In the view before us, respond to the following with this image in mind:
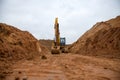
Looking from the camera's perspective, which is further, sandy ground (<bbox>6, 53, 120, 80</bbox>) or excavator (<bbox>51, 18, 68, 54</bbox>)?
excavator (<bbox>51, 18, 68, 54</bbox>)

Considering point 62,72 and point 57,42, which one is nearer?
point 62,72

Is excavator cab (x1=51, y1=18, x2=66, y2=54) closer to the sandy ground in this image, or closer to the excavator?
the excavator

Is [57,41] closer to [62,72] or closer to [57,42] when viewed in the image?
[57,42]

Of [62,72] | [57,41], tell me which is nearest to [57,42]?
[57,41]

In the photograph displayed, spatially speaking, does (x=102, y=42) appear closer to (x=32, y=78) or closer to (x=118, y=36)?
(x=118, y=36)

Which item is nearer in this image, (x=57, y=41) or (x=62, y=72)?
(x=62, y=72)

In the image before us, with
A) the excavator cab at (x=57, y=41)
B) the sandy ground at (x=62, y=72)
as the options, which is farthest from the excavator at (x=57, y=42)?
the sandy ground at (x=62, y=72)

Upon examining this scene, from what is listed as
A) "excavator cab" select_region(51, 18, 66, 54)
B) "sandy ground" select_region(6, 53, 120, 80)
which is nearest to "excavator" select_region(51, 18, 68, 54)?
"excavator cab" select_region(51, 18, 66, 54)

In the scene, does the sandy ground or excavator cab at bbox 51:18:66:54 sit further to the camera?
excavator cab at bbox 51:18:66:54

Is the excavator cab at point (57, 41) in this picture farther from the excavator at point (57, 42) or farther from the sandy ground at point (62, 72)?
the sandy ground at point (62, 72)

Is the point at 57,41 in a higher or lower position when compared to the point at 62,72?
higher

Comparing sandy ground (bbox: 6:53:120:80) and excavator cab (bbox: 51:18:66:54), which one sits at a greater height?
excavator cab (bbox: 51:18:66:54)

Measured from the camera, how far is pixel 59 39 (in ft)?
81.4

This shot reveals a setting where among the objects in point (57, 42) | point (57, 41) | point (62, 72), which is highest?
point (57, 41)
